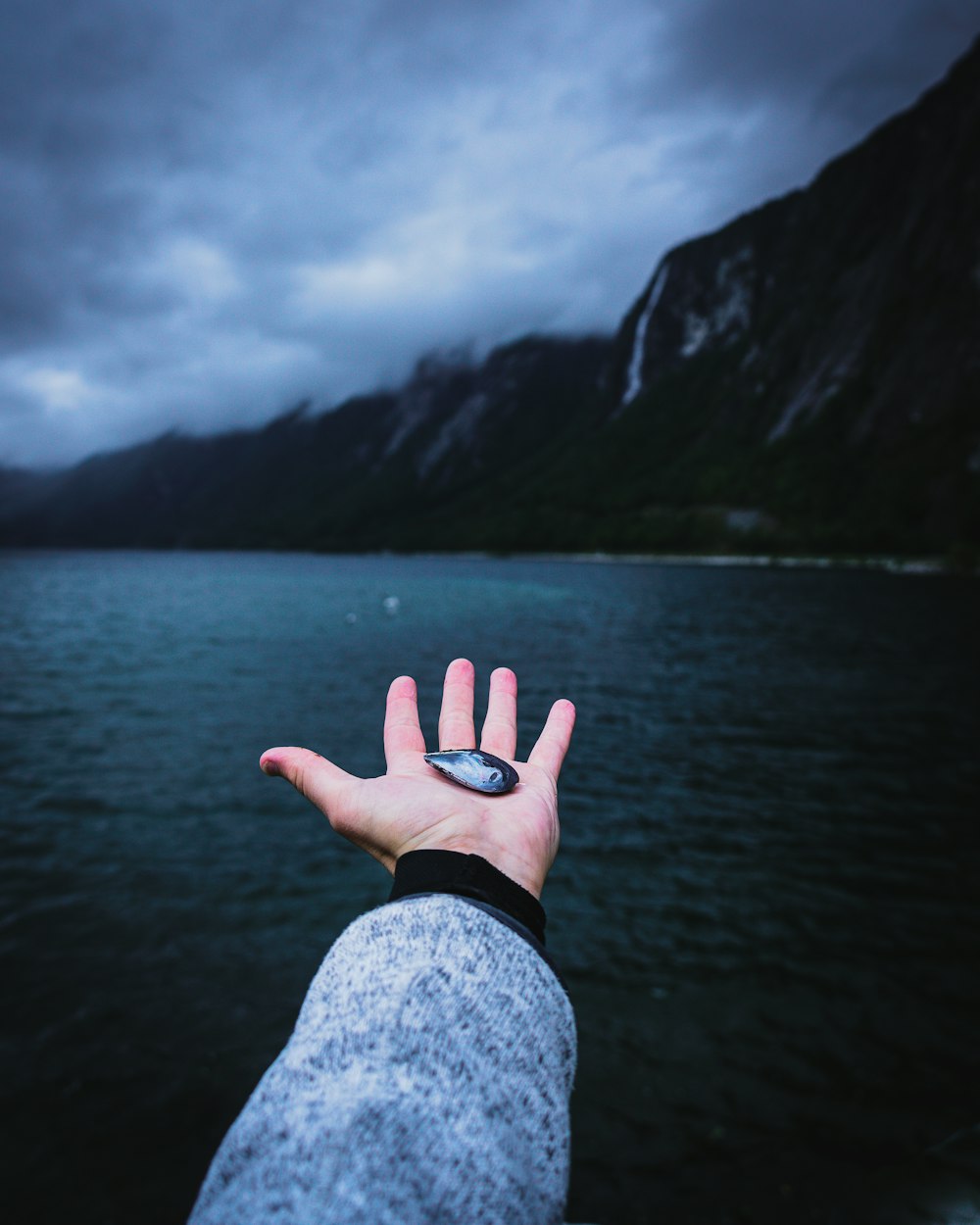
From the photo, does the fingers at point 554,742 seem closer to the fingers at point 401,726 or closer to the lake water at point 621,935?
the fingers at point 401,726

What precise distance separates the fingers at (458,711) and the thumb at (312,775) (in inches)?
22.3

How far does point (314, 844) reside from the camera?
484 inches

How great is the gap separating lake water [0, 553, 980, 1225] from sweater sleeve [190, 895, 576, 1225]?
5.46 meters

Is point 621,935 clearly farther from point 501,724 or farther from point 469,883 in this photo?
point 469,883

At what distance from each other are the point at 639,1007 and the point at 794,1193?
A: 259 cm

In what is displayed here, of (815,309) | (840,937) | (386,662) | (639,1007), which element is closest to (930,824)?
(840,937)

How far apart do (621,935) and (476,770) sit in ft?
26.9

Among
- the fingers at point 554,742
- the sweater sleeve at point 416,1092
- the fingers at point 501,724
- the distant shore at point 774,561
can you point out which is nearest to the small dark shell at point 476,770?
the fingers at point 554,742

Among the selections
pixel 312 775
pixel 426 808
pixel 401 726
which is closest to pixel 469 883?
pixel 426 808

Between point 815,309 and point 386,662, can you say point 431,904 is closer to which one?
point 386,662

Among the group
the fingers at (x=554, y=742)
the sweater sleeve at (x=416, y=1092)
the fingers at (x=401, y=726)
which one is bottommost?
the sweater sleeve at (x=416, y=1092)

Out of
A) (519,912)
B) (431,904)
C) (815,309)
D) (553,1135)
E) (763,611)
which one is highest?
(815,309)

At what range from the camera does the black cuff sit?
1969 millimetres

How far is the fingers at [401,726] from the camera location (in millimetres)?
3008
